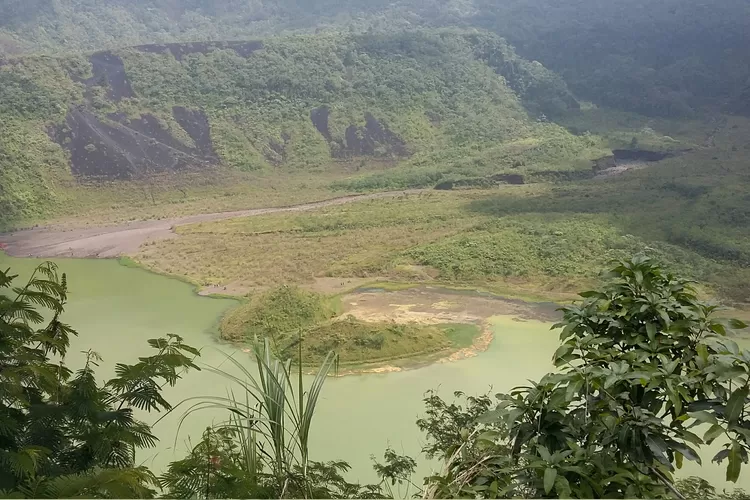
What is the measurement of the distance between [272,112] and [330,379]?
29.6 m

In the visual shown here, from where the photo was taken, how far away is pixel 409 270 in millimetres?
16250

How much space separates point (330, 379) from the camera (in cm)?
980

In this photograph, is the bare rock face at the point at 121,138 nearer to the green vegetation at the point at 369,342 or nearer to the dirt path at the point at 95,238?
the dirt path at the point at 95,238

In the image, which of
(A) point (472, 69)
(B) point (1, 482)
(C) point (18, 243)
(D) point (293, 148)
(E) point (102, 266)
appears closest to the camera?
(B) point (1, 482)

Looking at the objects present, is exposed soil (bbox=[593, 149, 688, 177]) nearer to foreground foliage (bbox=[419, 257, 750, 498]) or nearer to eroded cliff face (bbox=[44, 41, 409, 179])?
eroded cliff face (bbox=[44, 41, 409, 179])

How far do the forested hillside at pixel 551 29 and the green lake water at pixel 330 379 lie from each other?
39.7 meters

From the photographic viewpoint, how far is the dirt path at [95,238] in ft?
63.3

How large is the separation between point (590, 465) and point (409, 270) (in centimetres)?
1457

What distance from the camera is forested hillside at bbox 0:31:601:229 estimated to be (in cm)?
2947

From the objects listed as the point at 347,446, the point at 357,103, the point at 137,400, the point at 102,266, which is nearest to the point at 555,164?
the point at 357,103

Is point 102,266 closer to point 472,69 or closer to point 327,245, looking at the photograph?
point 327,245

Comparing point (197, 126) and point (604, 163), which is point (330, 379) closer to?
point (604, 163)

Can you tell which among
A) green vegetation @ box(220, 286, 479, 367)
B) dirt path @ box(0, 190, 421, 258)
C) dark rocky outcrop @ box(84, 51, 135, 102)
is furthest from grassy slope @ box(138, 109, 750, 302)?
dark rocky outcrop @ box(84, 51, 135, 102)

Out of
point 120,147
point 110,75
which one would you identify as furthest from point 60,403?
point 110,75
